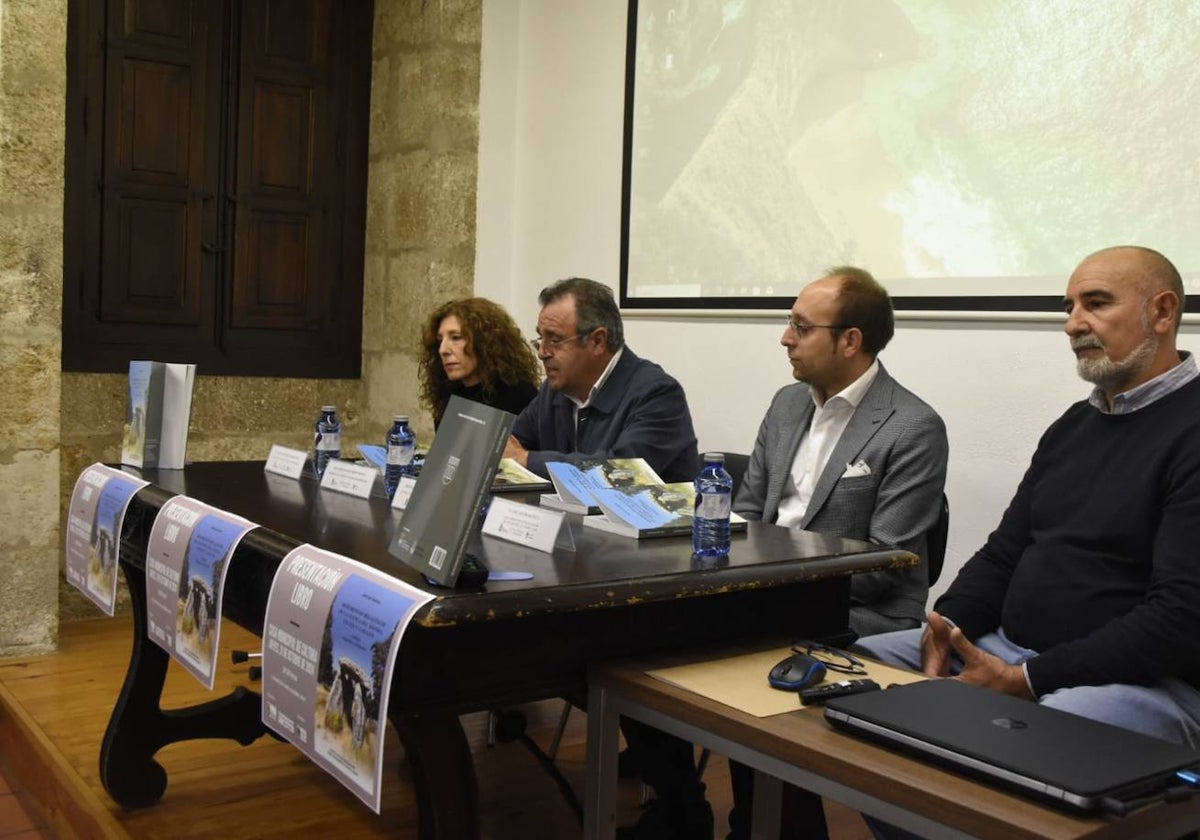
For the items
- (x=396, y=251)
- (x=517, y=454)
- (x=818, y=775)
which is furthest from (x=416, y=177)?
(x=818, y=775)

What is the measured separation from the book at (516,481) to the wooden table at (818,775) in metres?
0.81

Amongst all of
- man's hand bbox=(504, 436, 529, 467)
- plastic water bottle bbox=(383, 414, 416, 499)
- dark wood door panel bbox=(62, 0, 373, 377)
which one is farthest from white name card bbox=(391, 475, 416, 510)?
dark wood door panel bbox=(62, 0, 373, 377)

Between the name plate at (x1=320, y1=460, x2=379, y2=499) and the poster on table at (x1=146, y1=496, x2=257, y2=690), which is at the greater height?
the name plate at (x1=320, y1=460, x2=379, y2=499)

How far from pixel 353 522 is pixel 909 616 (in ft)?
3.72

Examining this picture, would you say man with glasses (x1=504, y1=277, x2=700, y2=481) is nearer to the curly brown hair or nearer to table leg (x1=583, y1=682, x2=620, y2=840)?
the curly brown hair

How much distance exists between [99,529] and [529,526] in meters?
1.08

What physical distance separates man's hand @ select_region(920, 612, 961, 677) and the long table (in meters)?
0.17

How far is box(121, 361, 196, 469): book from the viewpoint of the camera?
2.66 meters

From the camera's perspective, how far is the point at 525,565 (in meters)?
1.66

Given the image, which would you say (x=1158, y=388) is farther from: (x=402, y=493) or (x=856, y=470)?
(x=402, y=493)

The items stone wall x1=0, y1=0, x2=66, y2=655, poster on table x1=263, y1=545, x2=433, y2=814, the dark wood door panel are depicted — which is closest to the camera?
poster on table x1=263, y1=545, x2=433, y2=814

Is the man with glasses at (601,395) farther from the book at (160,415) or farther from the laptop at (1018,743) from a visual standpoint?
the laptop at (1018,743)

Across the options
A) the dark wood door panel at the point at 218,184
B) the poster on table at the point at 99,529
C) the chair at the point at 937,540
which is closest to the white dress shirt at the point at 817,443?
the chair at the point at 937,540

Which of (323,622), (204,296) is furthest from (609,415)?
(204,296)
